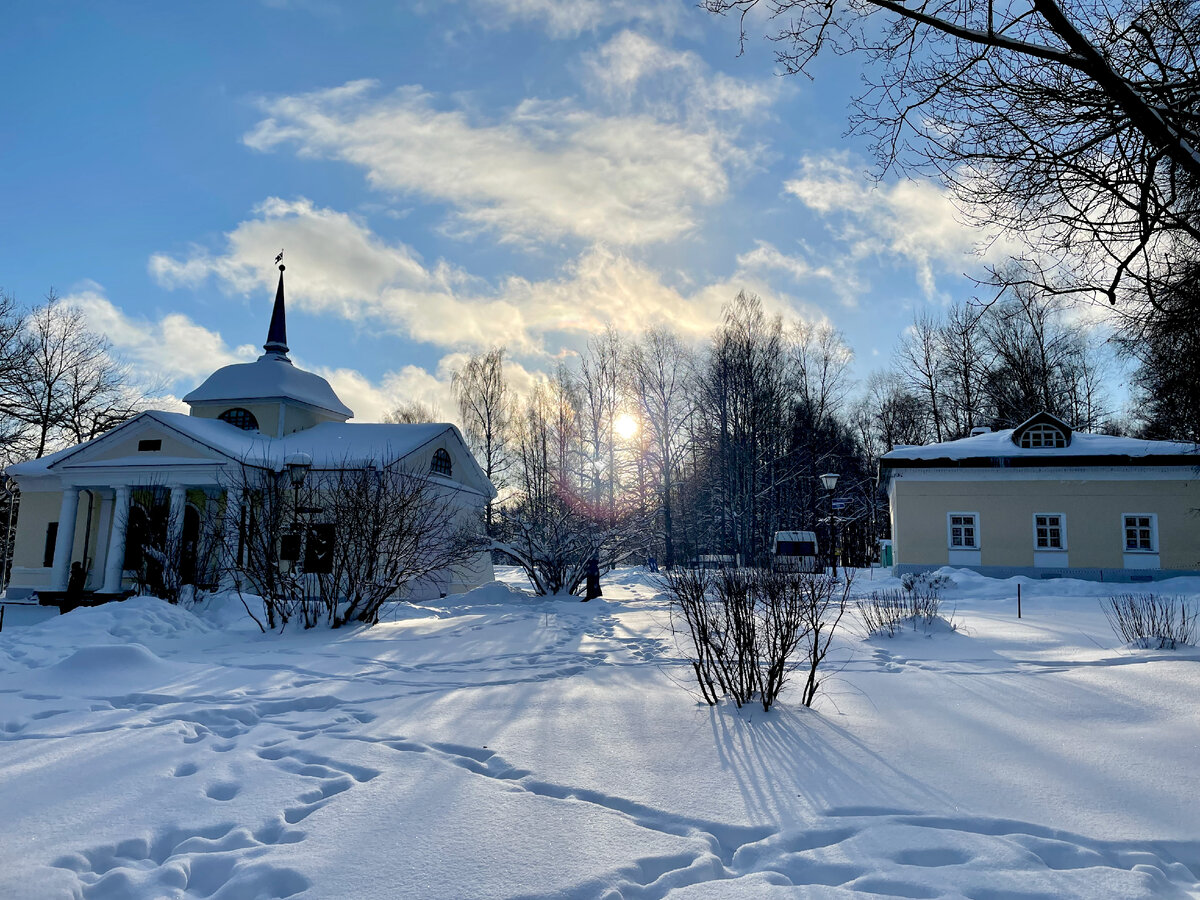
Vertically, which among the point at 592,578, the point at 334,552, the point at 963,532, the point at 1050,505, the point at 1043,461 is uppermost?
the point at 1043,461

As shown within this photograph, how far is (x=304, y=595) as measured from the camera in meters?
11.1

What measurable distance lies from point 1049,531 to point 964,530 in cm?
229

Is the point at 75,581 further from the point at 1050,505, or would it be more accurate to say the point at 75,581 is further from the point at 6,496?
the point at 1050,505

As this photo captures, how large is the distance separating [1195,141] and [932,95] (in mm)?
1678

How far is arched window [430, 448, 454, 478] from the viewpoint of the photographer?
69.5ft

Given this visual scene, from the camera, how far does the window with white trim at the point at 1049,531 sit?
67.7ft

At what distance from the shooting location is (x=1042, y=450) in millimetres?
20875

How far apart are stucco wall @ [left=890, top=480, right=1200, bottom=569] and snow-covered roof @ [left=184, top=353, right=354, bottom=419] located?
62.4 feet

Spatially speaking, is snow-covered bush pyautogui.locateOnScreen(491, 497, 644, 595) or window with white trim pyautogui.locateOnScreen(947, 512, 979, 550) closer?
snow-covered bush pyautogui.locateOnScreen(491, 497, 644, 595)

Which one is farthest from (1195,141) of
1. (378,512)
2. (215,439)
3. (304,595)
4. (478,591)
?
(215,439)

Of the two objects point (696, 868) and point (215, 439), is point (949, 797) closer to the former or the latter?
point (696, 868)

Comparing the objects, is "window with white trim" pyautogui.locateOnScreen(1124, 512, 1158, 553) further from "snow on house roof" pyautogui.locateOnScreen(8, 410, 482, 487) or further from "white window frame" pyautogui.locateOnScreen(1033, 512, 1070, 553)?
"snow on house roof" pyautogui.locateOnScreen(8, 410, 482, 487)

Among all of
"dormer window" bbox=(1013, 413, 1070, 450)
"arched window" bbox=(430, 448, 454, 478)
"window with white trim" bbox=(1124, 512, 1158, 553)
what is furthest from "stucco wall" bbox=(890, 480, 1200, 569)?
"arched window" bbox=(430, 448, 454, 478)

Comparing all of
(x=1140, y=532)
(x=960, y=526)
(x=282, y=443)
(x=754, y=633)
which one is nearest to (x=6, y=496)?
(x=282, y=443)
